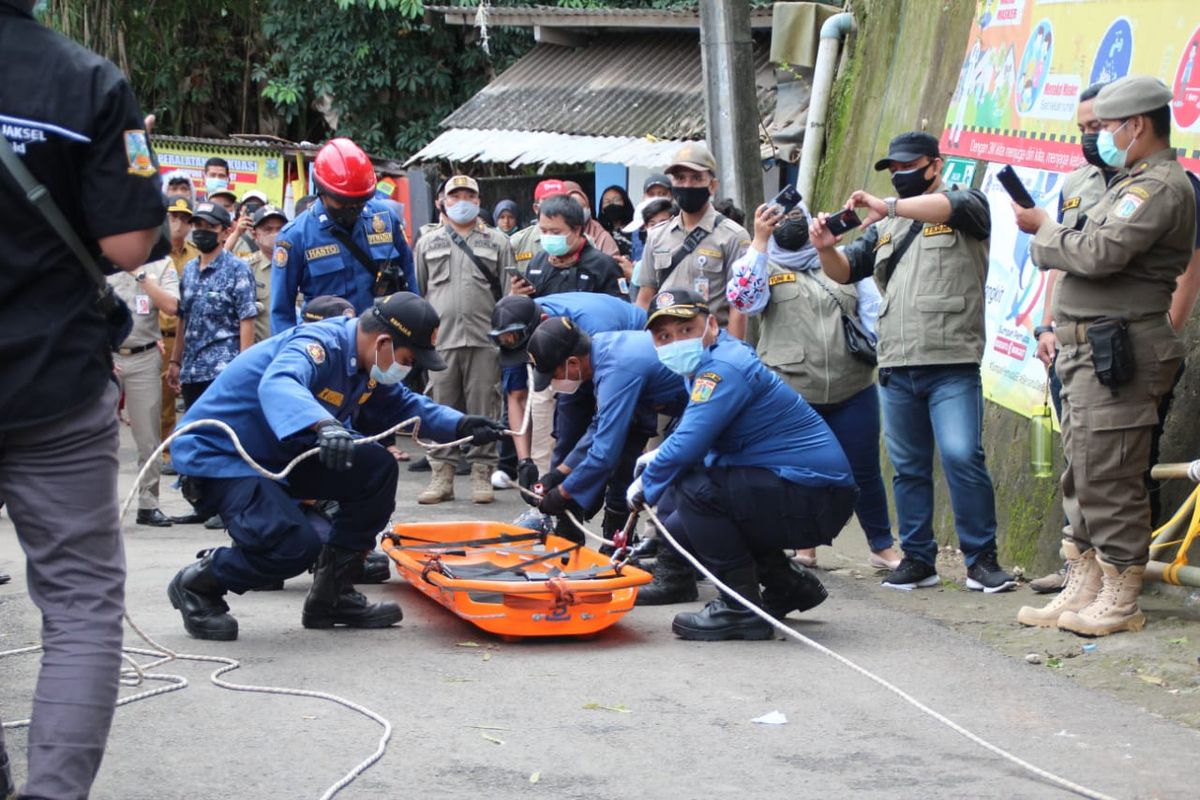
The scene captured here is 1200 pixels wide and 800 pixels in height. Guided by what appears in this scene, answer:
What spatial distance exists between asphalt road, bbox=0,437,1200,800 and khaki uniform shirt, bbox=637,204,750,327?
2411 millimetres

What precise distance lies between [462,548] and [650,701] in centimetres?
224

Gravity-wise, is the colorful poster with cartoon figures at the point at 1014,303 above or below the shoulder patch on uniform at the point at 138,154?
below

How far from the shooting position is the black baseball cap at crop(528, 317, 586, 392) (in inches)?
274

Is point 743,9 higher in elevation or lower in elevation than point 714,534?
higher

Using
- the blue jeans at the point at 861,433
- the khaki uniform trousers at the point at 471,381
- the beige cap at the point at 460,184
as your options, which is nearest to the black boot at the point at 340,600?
the blue jeans at the point at 861,433

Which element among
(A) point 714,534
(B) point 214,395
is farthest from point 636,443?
(B) point 214,395

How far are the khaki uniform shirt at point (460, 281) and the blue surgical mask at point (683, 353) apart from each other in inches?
163

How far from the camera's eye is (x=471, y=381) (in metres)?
10.3

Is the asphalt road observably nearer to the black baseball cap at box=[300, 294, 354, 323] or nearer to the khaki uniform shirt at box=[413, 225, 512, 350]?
the black baseball cap at box=[300, 294, 354, 323]

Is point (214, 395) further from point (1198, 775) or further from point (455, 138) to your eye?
point (455, 138)

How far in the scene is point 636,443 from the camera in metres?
7.66

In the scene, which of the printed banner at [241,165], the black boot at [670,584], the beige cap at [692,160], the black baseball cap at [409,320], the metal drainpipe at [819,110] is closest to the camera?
the black baseball cap at [409,320]

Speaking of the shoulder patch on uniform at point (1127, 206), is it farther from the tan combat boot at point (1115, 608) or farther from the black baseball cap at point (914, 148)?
the tan combat boot at point (1115, 608)

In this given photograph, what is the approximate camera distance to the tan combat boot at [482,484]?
394 inches
